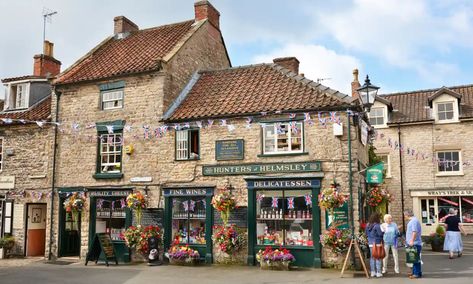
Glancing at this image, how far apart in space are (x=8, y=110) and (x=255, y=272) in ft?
48.9

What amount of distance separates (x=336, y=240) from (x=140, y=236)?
6.69 m

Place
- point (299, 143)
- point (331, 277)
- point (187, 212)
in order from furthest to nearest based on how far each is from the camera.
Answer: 1. point (187, 212)
2. point (299, 143)
3. point (331, 277)

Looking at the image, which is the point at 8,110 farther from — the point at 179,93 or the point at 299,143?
the point at 299,143

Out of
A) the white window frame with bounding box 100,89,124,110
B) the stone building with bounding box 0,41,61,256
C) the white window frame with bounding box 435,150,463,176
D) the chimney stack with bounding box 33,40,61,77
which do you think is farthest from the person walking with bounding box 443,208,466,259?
the chimney stack with bounding box 33,40,61,77

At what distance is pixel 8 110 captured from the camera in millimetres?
21906

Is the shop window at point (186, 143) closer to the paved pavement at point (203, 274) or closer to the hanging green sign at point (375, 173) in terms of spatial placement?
the paved pavement at point (203, 274)

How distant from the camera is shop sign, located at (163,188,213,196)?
16031mm

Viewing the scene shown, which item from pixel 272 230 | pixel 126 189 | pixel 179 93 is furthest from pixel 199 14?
pixel 272 230

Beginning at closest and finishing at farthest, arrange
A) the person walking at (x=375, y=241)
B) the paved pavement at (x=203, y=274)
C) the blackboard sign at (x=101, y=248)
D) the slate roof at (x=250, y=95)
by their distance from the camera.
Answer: the paved pavement at (x=203, y=274) < the person walking at (x=375, y=241) < the slate roof at (x=250, y=95) < the blackboard sign at (x=101, y=248)

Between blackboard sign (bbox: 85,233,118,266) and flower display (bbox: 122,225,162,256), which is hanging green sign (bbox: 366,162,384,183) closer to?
flower display (bbox: 122,225,162,256)

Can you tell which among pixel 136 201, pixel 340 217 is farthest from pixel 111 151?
pixel 340 217

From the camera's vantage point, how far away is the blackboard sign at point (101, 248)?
16344 millimetres

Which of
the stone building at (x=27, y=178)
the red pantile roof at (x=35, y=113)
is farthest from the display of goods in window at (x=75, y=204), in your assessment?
the red pantile roof at (x=35, y=113)

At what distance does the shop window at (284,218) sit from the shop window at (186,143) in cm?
298
